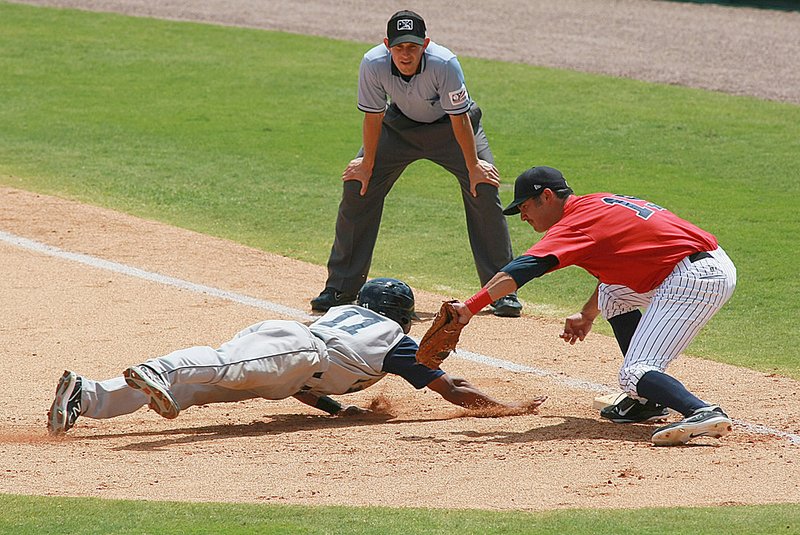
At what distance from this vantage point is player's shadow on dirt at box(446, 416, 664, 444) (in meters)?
5.82

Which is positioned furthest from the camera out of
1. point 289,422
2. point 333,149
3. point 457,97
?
point 333,149

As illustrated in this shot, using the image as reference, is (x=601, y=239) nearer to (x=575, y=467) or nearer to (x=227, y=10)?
(x=575, y=467)

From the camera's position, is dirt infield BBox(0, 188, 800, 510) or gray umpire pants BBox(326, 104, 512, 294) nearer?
dirt infield BBox(0, 188, 800, 510)

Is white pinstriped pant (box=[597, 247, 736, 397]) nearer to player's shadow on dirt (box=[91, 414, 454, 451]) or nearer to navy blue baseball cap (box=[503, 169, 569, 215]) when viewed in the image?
navy blue baseball cap (box=[503, 169, 569, 215])

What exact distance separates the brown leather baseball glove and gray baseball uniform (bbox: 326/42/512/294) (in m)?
2.55

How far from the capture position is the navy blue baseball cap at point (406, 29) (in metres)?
7.64

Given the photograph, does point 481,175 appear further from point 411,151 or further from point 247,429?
point 247,429

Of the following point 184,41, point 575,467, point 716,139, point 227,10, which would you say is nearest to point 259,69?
point 184,41

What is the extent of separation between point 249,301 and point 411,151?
1495mm

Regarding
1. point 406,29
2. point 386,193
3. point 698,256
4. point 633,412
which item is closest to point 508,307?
point 386,193

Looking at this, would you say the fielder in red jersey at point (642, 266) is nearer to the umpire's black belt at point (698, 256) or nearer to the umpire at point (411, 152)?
the umpire's black belt at point (698, 256)

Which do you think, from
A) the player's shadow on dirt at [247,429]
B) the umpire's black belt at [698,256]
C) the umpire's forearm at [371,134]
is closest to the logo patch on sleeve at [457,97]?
the umpire's forearm at [371,134]

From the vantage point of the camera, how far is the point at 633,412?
6.21 m

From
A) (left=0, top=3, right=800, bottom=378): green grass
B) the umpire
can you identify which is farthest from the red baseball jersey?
the umpire
